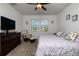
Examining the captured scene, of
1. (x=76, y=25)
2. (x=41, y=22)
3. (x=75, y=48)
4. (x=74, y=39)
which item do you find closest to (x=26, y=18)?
(x=41, y=22)

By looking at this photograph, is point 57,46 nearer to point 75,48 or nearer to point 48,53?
point 48,53

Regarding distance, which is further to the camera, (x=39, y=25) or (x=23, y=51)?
(x=39, y=25)

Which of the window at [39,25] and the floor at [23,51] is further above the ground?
the window at [39,25]

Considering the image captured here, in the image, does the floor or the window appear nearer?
the floor

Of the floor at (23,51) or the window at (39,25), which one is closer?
the floor at (23,51)

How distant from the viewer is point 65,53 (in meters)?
2.11

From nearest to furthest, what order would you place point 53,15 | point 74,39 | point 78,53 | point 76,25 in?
point 78,53
point 74,39
point 76,25
point 53,15

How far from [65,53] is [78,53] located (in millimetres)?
250

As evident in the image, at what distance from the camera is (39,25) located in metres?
7.53

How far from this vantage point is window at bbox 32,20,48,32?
752 centimetres

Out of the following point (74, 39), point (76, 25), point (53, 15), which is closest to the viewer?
point (74, 39)

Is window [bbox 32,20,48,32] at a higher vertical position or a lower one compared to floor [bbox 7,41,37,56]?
higher

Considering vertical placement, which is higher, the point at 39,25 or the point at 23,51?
the point at 39,25

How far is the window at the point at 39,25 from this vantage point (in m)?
7.52
